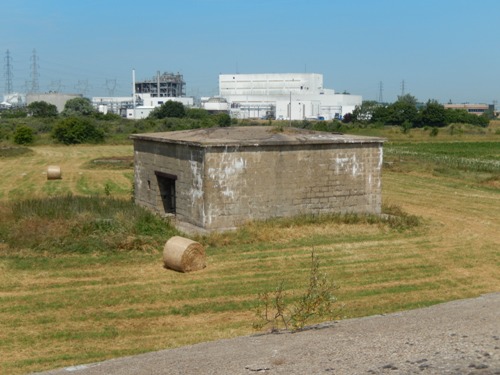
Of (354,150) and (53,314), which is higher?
(354,150)

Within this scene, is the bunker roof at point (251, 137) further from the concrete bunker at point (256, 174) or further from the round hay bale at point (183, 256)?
the round hay bale at point (183, 256)

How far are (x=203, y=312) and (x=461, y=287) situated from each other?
588 cm

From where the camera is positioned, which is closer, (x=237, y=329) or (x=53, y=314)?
(x=237, y=329)

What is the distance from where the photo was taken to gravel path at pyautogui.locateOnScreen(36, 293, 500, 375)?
23.3ft

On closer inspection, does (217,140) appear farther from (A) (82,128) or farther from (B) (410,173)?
(A) (82,128)

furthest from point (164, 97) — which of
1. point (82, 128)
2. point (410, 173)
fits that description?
point (410, 173)

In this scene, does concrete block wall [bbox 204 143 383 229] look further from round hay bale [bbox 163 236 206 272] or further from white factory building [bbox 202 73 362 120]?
white factory building [bbox 202 73 362 120]

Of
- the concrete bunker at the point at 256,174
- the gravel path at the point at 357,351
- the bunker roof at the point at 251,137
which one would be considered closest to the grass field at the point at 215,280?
the concrete bunker at the point at 256,174

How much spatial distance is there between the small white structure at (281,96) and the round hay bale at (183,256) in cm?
11901

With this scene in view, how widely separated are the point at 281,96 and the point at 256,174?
469 ft

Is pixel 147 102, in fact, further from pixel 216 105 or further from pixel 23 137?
pixel 23 137

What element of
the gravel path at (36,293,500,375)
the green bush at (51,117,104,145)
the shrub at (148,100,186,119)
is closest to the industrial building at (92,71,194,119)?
the shrub at (148,100,186,119)

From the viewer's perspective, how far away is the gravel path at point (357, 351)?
7.11 metres

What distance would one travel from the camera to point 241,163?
19203 millimetres
